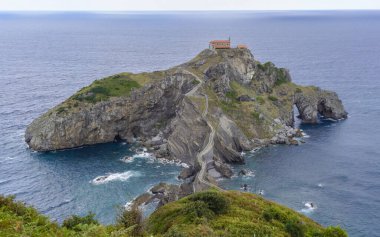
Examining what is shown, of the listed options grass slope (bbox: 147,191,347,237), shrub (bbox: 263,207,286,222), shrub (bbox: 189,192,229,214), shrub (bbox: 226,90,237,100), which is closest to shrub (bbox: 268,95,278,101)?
shrub (bbox: 226,90,237,100)

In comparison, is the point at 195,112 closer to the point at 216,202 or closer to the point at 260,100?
the point at 260,100

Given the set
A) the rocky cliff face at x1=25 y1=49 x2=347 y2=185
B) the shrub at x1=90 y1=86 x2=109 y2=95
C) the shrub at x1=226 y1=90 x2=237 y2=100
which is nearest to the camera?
the rocky cliff face at x1=25 y1=49 x2=347 y2=185

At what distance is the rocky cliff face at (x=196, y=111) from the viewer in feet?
346

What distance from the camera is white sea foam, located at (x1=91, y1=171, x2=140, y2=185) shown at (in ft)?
295

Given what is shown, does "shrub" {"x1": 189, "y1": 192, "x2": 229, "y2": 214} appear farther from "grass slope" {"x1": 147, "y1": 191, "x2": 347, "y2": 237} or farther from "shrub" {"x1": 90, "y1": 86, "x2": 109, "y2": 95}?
"shrub" {"x1": 90, "y1": 86, "x2": 109, "y2": 95}

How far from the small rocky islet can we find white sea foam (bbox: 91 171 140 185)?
1158 cm

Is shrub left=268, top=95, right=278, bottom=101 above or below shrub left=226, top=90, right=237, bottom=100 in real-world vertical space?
below

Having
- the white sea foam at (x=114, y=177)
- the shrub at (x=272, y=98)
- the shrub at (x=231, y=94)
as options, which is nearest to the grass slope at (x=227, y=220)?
the white sea foam at (x=114, y=177)

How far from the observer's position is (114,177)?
9200cm

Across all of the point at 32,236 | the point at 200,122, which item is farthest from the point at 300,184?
the point at 32,236

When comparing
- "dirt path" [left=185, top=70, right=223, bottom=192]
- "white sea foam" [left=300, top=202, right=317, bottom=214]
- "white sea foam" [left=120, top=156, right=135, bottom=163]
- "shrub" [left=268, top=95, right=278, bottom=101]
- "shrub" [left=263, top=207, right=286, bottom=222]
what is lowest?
"white sea foam" [left=300, top=202, right=317, bottom=214]

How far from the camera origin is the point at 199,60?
13675cm

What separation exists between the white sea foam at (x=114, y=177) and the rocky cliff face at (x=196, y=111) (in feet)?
37.8

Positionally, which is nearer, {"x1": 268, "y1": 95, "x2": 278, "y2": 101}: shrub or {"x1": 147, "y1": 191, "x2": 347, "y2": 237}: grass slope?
{"x1": 147, "y1": 191, "x2": 347, "y2": 237}: grass slope
